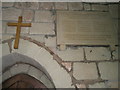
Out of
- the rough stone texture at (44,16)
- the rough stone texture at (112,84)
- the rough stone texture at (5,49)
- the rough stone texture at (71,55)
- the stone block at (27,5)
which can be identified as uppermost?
the stone block at (27,5)

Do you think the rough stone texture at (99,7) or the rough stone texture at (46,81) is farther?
the rough stone texture at (99,7)

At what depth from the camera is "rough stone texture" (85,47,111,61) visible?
1892 mm

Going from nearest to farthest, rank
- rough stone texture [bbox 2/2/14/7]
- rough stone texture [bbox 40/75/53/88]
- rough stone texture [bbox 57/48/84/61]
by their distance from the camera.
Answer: rough stone texture [bbox 57/48/84/61], rough stone texture [bbox 40/75/53/88], rough stone texture [bbox 2/2/14/7]

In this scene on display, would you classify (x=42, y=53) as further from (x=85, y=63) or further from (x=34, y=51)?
(x=85, y=63)

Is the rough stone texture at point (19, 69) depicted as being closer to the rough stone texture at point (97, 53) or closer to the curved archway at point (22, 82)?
the curved archway at point (22, 82)

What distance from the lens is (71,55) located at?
1.89m

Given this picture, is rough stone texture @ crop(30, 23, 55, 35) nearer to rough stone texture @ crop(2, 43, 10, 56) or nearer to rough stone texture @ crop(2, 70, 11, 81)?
rough stone texture @ crop(2, 43, 10, 56)

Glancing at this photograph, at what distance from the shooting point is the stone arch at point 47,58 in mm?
1745

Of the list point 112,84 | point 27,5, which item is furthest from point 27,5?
point 112,84

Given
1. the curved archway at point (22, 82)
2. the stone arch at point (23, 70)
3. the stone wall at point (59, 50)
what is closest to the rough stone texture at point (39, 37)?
the stone wall at point (59, 50)

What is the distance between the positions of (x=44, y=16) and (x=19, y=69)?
0.82 metres

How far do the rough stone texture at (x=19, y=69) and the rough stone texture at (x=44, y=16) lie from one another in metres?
0.67

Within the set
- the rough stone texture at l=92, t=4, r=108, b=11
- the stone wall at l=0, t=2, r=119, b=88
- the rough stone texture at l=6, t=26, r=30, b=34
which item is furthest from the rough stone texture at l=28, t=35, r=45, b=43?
the rough stone texture at l=92, t=4, r=108, b=11

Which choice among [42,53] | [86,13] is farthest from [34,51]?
[86,13]
